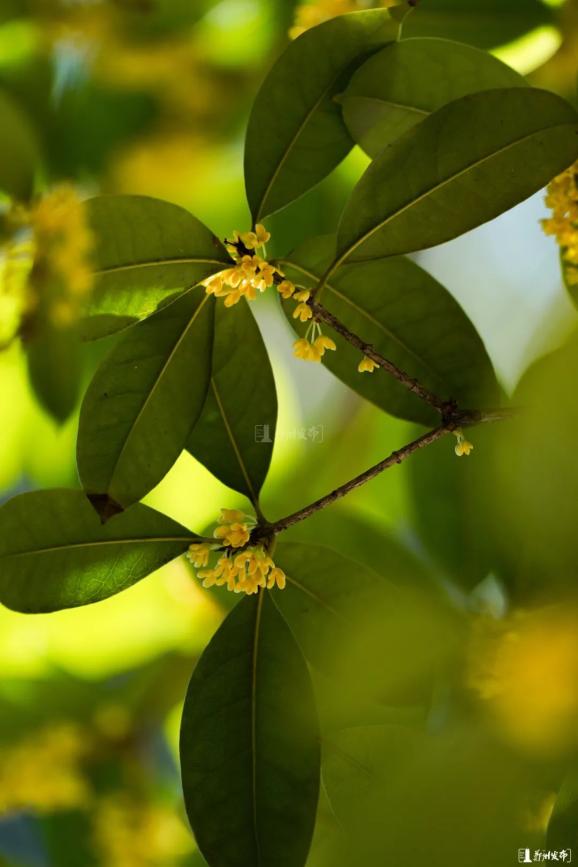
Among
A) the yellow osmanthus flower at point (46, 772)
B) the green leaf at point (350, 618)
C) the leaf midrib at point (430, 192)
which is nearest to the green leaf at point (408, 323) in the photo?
the leaf midrib at point (430, 192)

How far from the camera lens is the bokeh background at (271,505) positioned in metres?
0.59

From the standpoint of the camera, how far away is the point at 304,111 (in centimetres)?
67

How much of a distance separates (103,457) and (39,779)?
0.58 m

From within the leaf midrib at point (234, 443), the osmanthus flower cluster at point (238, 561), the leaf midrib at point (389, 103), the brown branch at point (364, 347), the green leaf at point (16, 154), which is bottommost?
the osmanthus flower cluster at point (238, 561)

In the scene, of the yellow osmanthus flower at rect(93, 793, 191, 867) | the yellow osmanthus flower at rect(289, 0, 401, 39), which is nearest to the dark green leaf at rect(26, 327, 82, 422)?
the yellow osmanthus flower at rect(289, 0, 401, 39)

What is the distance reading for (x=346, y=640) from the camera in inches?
29.2

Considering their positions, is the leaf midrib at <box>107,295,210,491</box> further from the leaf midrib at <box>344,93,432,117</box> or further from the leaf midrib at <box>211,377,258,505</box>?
the leaf midrib at <box>344,93,432,117</box>

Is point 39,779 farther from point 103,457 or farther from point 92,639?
point 103,457

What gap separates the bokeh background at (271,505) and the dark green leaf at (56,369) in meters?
0.02

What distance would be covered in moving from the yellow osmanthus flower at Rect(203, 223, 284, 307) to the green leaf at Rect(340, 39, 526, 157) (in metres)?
0.14

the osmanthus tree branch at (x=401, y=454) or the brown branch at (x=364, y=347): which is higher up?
the brown branch at (x=364, y=347)

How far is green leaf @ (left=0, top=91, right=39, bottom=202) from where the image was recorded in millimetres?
688

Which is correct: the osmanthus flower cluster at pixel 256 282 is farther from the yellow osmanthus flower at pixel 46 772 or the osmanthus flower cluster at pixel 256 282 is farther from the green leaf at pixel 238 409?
the yellow osmanthus flower at pixel 46 772

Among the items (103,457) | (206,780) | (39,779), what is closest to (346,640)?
(206,780)
